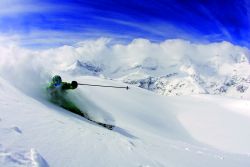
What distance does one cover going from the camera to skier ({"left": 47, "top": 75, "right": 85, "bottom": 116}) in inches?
608

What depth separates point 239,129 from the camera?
2766 centimetres

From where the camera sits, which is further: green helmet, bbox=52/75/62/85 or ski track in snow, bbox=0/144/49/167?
green helmet, bbox=52/75/62/85

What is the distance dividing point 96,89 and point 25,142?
71.0ft

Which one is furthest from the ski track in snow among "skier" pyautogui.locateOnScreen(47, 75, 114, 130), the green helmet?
the green helmet

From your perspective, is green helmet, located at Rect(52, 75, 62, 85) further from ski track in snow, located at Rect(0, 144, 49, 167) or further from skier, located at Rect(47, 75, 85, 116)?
ski track in snow, located at Rect(0, 144, 49, 167)

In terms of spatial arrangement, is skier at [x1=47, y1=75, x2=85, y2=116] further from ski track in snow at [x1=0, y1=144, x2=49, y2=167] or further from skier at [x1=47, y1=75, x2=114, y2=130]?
ski track in snow at [x1=0, y1=144, x2=49, y2=167]

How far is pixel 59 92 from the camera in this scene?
15.9 metres

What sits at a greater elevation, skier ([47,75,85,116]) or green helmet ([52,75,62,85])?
green helmet ([52,75,62,85])

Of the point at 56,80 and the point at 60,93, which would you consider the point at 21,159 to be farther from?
the point at 60,93

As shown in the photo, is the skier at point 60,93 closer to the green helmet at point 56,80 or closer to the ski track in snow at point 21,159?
the green helmet at point 56,80

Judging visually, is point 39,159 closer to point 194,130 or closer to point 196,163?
point 196,163

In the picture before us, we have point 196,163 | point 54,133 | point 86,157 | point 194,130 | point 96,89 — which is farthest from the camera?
point 96,89

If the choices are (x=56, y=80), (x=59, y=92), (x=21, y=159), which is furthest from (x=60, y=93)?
(x=21, y=159)

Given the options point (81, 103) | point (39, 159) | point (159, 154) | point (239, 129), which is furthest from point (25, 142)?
point (239, 129)
